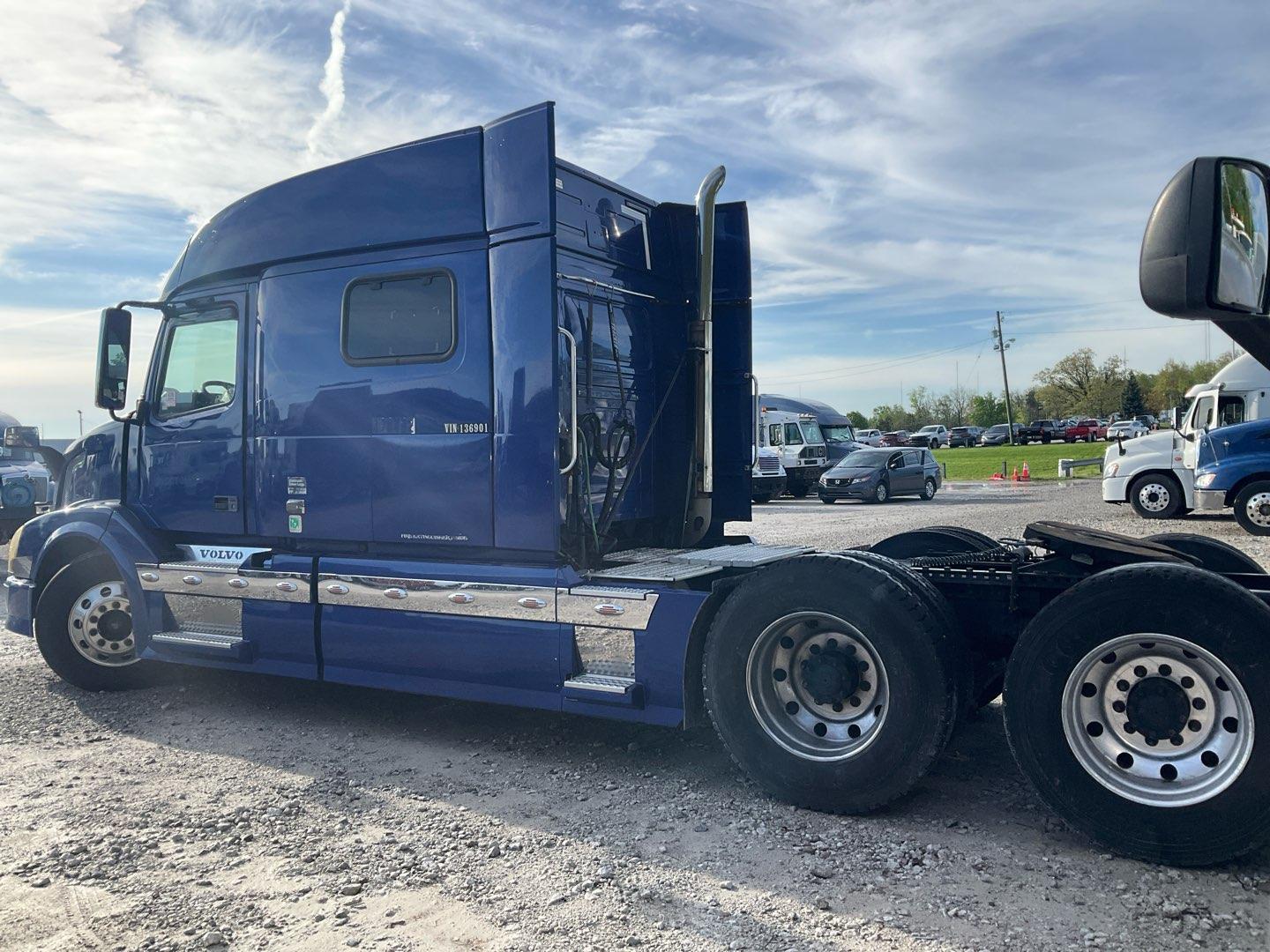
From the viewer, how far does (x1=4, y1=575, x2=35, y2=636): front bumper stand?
6.96 m

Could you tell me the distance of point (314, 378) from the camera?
594 cm

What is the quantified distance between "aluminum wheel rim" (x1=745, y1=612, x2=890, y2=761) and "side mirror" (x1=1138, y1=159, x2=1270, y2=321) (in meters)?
2.06

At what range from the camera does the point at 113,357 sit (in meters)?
6.70

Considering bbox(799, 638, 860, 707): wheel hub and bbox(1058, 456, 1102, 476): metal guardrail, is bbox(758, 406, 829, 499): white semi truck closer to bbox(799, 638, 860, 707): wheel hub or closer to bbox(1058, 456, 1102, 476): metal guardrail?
bbox(1058, 456, 1102, 476): metal guardrail

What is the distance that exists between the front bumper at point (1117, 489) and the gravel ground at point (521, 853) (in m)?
14.4

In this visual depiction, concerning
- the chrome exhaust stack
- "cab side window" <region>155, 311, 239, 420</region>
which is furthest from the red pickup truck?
"cab side window" <region>155, 311, 239, 420</region>

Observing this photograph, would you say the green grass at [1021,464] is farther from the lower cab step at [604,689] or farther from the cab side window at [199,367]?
the lower cab step at [604,689]

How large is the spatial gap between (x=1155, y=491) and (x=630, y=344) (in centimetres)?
1534

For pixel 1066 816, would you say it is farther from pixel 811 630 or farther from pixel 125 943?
pixel 125 943

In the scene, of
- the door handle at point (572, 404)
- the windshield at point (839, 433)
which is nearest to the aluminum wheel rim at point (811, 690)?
the door handle at point (572, 404)

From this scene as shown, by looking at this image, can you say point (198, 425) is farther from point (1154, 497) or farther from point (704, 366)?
point (1154, 497)

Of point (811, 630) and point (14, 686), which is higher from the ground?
point (811, 630)

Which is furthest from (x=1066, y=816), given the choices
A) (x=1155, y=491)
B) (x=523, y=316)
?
(x=1155, y=491)

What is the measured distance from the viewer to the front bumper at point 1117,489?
1828cm
